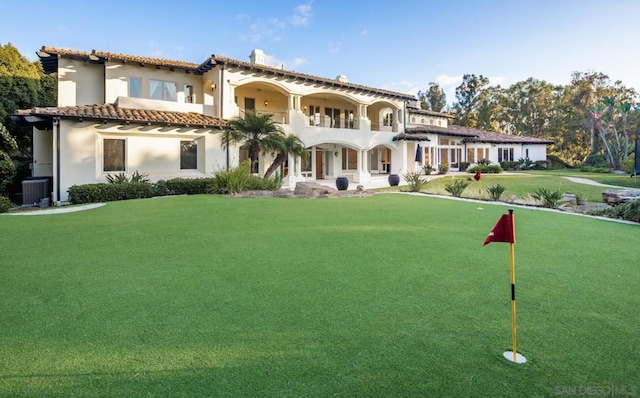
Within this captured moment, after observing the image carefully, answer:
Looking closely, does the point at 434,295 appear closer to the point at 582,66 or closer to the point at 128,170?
the point at 128,170

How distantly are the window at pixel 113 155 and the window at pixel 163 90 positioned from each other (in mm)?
4053

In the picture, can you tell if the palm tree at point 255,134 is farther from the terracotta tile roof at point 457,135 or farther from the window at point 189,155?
the terracotta tile roof at point 457,135

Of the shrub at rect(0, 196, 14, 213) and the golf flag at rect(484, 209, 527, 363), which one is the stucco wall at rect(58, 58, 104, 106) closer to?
the shrub at rect(0, 196, 14, 213)

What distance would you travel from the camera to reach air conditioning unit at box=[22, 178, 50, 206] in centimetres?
1650

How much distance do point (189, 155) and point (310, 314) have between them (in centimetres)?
1863

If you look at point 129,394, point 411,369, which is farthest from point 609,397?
point 129,394

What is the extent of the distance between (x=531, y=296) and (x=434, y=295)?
4.00ft

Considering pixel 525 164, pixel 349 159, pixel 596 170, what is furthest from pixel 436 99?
pixel 349 159

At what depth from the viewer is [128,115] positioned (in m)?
17.7

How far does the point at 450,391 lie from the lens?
2.61 m

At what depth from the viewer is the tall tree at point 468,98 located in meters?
64.5

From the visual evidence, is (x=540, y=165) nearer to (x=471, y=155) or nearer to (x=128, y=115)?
(x=471, y=155)

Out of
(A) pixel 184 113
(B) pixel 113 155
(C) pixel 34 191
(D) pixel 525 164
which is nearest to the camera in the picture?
(C) pixel 34 191

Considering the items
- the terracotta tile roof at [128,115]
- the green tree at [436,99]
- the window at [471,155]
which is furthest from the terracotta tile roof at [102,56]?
the green tree at [436,99]
